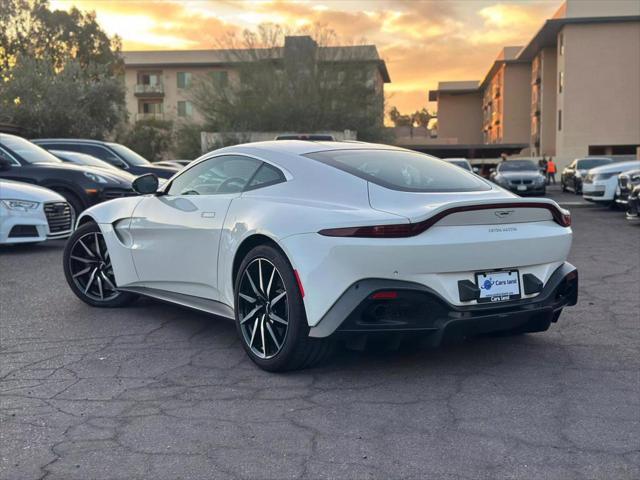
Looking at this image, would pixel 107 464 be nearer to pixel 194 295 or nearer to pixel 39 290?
pixel 194 295

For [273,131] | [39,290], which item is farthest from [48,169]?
[273,131]

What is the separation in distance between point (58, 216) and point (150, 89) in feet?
202

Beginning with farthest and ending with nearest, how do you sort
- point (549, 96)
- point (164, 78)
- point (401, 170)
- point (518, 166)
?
point (164, 78), point (549, 96), point (518, 166), point (401, 170)

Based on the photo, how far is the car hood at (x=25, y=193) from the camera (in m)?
9.89

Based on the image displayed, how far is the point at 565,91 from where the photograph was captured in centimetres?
4769

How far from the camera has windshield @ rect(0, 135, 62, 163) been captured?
12.1m

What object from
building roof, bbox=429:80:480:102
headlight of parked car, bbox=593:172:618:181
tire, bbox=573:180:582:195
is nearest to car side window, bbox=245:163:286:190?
headlight of parked car, bbox=593:172:618:181

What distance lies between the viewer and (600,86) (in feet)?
155

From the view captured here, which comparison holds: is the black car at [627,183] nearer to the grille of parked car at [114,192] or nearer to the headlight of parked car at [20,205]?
the grille of parked car at [114,192]

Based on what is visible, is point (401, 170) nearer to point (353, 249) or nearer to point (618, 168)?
point (353, 249)

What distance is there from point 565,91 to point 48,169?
42094 mm

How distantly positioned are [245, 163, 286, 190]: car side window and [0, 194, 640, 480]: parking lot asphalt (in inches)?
45.1

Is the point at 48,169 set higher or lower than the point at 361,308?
higher

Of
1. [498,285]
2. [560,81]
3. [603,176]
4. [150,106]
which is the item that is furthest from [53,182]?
[150,106]
